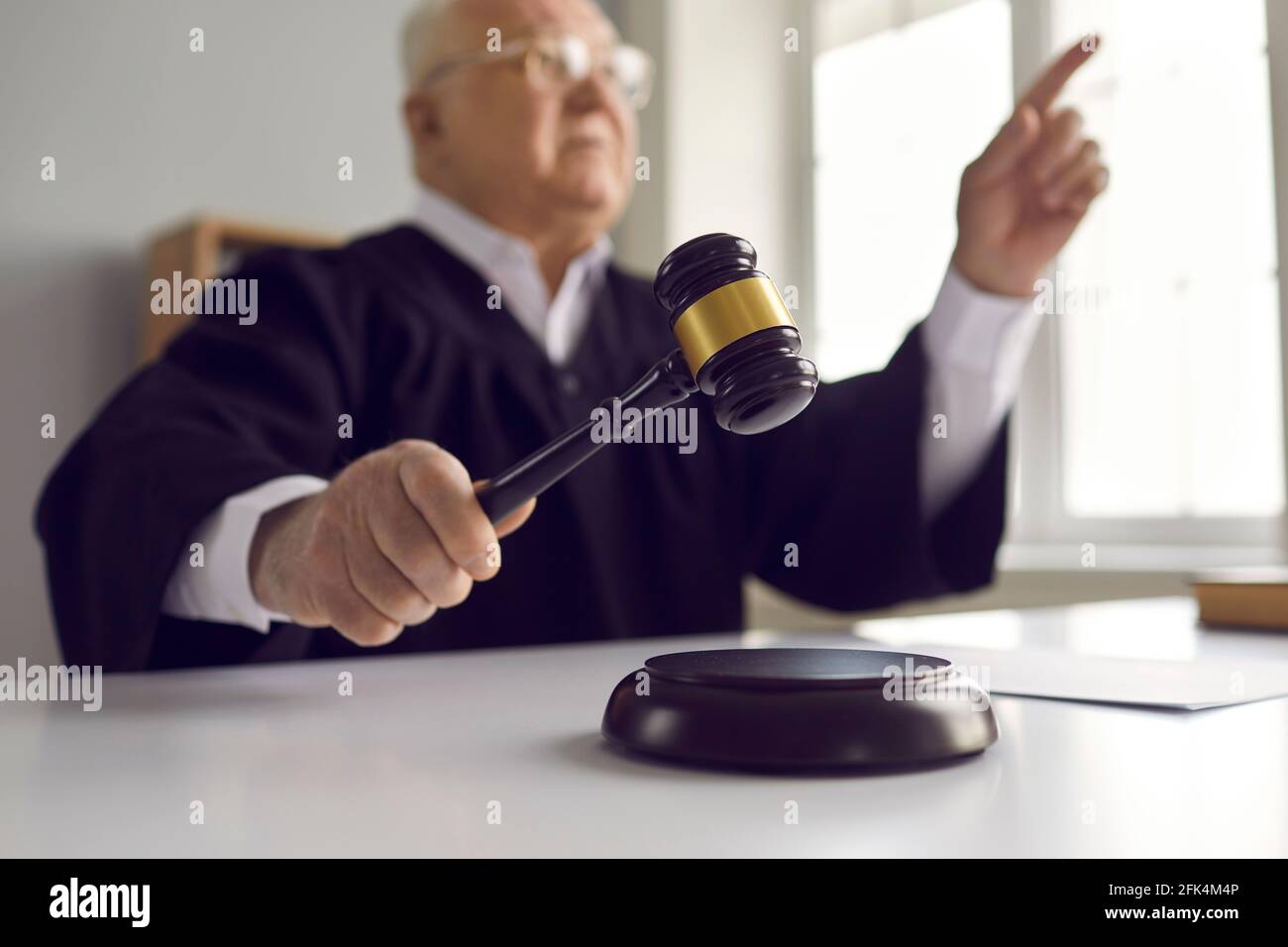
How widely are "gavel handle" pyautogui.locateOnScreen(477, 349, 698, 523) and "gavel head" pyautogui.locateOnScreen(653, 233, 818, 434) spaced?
0.10ft

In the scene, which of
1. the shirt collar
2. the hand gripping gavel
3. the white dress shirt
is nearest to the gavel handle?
the hand gripping gavel

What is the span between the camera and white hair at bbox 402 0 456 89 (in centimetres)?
199

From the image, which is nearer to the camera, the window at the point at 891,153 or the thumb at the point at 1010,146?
the thumb at the point at 1010,146

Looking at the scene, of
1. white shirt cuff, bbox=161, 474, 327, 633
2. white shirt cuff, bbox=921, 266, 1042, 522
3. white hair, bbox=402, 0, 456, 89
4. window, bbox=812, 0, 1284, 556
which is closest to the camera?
white shirt cuff, bbox=161, 474, 327, 633

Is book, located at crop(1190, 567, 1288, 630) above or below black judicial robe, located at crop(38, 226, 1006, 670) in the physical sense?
below

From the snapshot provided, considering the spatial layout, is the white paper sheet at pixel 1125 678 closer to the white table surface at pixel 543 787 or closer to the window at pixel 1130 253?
the white table surface at pixel 543 787

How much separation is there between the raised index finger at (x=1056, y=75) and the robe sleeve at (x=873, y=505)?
0.41 meters

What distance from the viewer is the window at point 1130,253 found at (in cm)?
270

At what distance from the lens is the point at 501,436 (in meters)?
1.64

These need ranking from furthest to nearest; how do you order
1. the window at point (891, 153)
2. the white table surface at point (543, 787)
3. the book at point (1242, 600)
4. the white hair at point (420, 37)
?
the window at point (891, 153) < the white hair at point (420, 37) < the book at point (1242, 600) < the white table surface at point (543, 787)

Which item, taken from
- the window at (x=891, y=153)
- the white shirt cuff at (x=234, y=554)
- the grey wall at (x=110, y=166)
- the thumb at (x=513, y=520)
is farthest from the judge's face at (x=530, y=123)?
the window at (x=891, y=153)

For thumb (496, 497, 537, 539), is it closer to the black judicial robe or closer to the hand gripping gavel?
the hand gripping gavel

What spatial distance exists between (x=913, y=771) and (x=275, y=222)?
2858 mm
